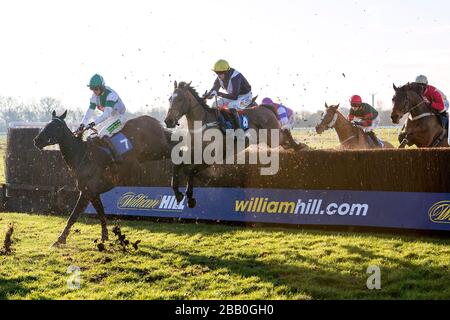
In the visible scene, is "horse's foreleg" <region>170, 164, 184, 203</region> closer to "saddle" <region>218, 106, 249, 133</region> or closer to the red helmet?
"saddle" <region>218, 106, 249, 133</region>

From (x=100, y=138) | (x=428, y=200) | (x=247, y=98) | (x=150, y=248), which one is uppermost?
(x=247, y=98)

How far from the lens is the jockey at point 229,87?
29.8 ft

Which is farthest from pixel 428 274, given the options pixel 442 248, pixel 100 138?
pixel 100 138

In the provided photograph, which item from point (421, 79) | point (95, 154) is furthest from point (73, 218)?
point (421, 79)

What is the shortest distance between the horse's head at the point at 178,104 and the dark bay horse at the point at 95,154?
4.21 ft

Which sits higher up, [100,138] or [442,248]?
[100,138]

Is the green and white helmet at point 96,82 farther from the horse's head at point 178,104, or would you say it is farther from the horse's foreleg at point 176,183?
the horse's foreleg at point 176,183

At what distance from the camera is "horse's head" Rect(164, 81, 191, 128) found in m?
8.38

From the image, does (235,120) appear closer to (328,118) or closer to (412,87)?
(328,118)

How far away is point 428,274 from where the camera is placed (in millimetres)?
6320

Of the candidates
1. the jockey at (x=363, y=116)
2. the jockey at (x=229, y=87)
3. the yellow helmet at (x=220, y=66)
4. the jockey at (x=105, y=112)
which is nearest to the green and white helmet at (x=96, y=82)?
the jockey at (x=105, y=112)

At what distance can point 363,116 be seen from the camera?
12.4m
